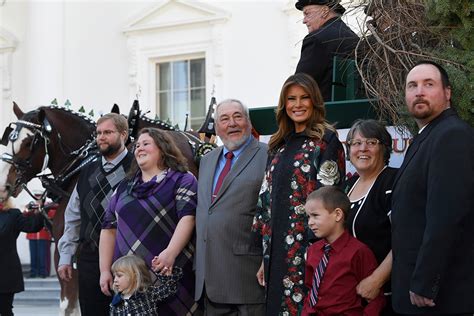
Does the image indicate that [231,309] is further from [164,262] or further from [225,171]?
[225,171]

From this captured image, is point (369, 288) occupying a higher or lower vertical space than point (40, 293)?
higher

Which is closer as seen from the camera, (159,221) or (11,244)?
(159,221)

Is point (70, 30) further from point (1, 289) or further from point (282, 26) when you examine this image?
point (1, 289)

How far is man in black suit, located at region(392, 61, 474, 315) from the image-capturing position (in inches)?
156

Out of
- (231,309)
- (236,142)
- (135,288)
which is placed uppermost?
(236,142)

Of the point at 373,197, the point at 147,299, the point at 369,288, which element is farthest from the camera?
the point at 147,299

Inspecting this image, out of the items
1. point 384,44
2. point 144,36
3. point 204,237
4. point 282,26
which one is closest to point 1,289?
point 204,237

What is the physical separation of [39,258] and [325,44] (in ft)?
39.3

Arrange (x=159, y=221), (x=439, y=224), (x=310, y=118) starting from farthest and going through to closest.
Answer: (x=159, y=221), (x=310, y=118), (x=439, y=224)

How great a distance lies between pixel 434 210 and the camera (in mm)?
3998

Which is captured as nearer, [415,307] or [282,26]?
[415,307]

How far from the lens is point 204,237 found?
555cm

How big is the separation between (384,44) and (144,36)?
12602mm

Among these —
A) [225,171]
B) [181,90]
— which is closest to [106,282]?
[225,171]
